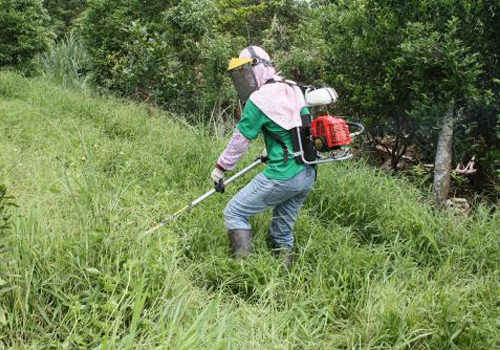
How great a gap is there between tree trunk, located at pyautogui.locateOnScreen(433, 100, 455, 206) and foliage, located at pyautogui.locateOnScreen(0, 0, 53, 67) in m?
8.28

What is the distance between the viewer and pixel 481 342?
9.00ft

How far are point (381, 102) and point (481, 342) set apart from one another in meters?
3.23

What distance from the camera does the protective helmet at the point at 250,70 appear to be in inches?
137

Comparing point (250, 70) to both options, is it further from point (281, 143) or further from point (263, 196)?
point (263, 196)

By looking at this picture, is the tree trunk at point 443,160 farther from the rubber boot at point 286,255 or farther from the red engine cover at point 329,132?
the rubber boot at point 286,255

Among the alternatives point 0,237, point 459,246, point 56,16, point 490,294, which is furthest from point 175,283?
point 56,16

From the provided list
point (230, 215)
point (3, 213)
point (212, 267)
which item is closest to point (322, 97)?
point (230, 215)

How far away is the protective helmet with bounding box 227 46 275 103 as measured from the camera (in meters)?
3.49

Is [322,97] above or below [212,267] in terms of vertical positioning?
above

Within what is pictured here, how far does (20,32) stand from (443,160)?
8621mm

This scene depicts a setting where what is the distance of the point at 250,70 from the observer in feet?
11.5

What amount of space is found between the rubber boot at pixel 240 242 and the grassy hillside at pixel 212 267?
9 centimetres

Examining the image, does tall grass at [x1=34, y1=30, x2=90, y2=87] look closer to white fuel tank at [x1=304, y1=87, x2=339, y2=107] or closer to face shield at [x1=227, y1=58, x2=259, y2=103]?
face shield at [x1=227, y1=58, x2=259, y2=103]

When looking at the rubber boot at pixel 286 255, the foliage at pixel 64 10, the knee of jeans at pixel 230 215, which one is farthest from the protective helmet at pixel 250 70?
the foliage at pixel 64 10
